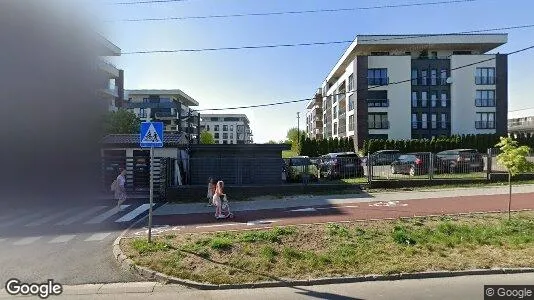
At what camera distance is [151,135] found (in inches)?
321

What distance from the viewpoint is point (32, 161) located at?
8.75 meters

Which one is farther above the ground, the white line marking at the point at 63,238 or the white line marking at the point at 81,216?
the white line marking at the point at 81,216

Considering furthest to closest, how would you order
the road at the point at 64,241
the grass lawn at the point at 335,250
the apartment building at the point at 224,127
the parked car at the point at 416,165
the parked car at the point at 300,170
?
1. the apartment building at the point at 224,127
2. the parked car at the point at 300,170
3. the parked car at the point at 416,165
4. the road at the point at 64,241
5. the grass lawn at the point at 335,250

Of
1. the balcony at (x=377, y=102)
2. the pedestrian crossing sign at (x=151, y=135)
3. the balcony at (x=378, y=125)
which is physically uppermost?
the balcony at (x=377, y=102)

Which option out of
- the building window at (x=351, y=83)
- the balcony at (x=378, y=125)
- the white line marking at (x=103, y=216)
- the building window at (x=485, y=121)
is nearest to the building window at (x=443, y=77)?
the building window at (x=485, y=121)

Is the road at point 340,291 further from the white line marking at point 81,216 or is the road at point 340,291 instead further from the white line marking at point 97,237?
the white line marking at point 81,216

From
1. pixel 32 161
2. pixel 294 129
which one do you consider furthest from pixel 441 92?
pixel 294 129

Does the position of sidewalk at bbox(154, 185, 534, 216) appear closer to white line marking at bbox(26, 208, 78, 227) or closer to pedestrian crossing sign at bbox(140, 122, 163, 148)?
white line marking at bbox(26, 208, 78, 227)

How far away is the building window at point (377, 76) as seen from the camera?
1841 inches

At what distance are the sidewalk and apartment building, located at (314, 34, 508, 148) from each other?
1189 inches

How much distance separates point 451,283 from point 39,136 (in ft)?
27.4

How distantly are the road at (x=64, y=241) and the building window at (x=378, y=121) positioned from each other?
37.3 meters

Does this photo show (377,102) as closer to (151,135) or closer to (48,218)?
(48,218)

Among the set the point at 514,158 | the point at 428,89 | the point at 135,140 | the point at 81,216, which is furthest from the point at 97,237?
the point at 428,89
